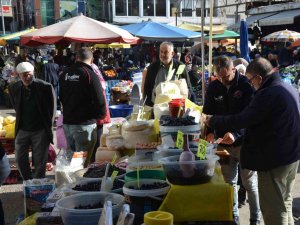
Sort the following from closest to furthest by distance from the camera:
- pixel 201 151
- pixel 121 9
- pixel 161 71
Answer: pixel 201 151 < pixel 161 71 < pixel 121 9

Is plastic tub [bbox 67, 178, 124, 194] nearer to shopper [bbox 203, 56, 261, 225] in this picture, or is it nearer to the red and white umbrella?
shopper [bbox 203, 56, 261, 225]

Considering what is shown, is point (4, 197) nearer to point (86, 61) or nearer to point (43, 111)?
point (43, 111)

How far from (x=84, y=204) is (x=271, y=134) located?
167 centimetres

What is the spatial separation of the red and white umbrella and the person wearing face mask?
16.3 ft

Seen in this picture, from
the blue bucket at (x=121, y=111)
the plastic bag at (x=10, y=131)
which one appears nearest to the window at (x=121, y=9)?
the blue bucket at (x=121, y=111)

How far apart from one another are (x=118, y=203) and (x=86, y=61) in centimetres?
299

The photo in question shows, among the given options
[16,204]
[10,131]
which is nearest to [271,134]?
[16,204]

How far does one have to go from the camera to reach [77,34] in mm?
7957

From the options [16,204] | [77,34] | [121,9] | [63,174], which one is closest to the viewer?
[63,174]

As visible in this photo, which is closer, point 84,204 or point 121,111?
point 84,204

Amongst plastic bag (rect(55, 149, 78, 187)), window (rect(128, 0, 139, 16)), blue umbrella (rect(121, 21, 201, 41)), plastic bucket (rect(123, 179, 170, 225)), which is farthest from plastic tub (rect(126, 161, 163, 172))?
window (rect(128, 0, 139, 16))

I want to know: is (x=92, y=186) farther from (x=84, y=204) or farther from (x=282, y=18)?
(x=282, y=18)

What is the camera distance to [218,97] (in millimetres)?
4266

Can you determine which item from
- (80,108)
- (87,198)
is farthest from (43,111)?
(87,198)
